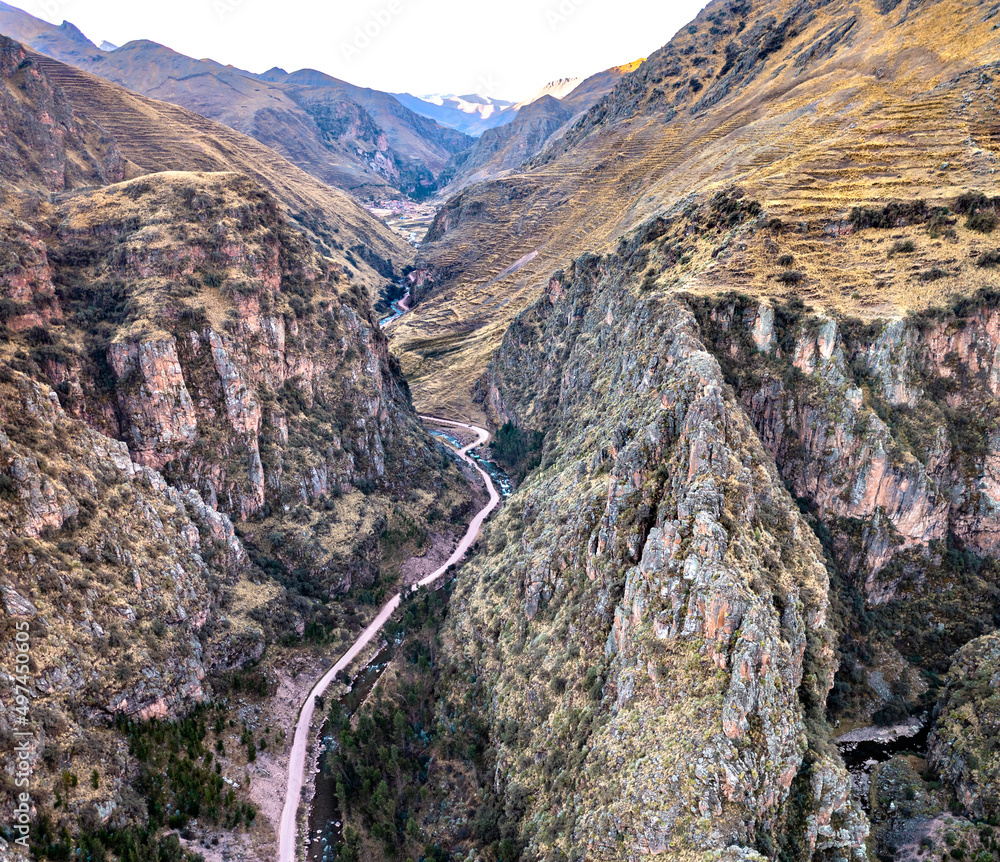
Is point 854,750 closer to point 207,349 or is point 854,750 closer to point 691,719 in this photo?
point 691,719

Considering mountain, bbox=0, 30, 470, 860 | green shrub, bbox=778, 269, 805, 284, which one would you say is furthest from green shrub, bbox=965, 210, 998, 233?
→ mountain, bbox=0, 30, 470, 860

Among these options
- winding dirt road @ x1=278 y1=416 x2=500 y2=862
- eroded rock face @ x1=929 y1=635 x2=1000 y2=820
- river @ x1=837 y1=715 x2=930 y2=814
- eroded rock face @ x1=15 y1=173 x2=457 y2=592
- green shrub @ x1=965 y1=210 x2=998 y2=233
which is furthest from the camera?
eroded rock face @ x1=15 y1=173 x2=457 y2=592

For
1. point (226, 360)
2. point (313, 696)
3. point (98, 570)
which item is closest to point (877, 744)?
point (313, 696)

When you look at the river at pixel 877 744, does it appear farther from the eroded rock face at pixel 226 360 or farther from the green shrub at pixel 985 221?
the eroded rock face at pixel 226 360

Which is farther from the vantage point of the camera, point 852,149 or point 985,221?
point 852,149

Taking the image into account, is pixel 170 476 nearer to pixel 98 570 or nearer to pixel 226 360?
pixel 226 360

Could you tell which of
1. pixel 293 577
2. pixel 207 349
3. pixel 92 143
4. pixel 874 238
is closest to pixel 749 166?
pixel 874 238

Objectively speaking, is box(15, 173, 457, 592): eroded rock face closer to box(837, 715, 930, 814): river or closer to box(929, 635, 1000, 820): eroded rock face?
box(837, 715, 930, 814): river
